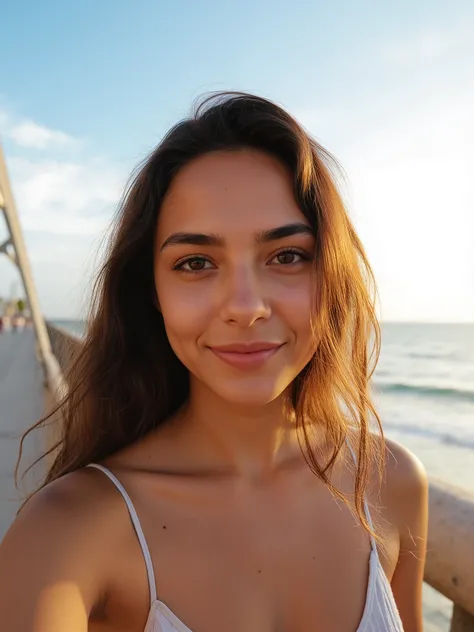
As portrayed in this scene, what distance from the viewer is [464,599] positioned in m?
→ 1.53

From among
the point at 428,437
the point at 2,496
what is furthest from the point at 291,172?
the point at 428,437

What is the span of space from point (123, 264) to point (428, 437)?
42.6 feet

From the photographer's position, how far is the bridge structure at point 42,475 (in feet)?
5.08

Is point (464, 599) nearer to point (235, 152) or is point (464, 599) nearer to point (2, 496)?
point (235, 152)

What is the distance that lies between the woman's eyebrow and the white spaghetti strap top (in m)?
0.59

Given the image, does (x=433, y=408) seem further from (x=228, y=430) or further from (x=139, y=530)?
(x=139, y=530)

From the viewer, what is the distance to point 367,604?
4.85 feet

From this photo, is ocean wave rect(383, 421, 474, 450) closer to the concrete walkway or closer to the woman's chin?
the concrete walkway

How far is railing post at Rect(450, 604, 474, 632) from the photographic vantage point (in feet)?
5.37

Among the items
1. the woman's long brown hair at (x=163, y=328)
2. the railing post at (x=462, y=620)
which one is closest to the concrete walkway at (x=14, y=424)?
the woman's long brown hair at (x=163, y=328)

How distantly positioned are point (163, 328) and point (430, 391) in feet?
62.9

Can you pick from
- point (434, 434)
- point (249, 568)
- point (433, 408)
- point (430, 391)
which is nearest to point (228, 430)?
point (249, 568)

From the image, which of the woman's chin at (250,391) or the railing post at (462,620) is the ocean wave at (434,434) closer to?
the railing post at (462,620)

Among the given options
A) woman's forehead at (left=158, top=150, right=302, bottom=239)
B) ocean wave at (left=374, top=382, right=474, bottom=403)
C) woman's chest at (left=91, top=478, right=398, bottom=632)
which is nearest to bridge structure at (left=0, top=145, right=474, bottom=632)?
woman's chest at (left=91, top=478, right=398, bottom=632)
